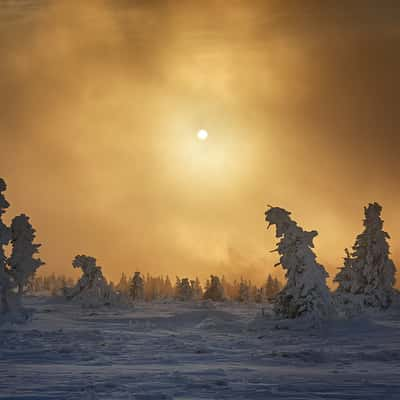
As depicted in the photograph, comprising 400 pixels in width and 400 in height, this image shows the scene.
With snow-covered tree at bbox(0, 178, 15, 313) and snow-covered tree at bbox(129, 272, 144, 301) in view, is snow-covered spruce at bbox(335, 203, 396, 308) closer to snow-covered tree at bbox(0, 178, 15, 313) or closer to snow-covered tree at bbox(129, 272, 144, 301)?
snow-covered tree at bbox(0, 178, 15, 313)

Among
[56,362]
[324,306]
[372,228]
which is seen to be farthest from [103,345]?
[372,228]

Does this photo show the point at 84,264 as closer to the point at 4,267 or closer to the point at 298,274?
the point at 4,267

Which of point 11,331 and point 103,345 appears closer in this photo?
point 103,345

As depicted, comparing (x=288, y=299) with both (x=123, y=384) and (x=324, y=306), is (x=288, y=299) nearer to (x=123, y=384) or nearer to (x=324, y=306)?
(x=324, y=306)

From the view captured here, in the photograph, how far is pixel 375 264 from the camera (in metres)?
59.5

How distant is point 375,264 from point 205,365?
4492 cm

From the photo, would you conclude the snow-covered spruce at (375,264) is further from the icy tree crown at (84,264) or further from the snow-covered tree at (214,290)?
the snow-covered tree at (214,290)

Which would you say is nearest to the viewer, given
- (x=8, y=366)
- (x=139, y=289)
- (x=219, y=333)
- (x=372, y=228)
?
(x=8, y=366)

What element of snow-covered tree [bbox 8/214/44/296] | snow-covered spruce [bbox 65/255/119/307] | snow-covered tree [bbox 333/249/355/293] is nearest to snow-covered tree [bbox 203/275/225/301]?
snow-covered spruce [bbox 65/255/119/307]

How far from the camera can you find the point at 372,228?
5950 centimetres

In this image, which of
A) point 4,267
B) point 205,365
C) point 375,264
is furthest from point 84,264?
point 205,365

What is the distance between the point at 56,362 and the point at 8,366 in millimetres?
1880

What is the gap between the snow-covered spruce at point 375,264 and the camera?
2317 inches

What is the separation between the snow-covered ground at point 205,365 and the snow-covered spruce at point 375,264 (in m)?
26.1
